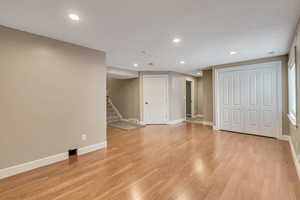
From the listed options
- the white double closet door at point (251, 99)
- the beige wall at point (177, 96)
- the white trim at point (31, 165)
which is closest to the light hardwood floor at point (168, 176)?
the white trim at point (31, 165)

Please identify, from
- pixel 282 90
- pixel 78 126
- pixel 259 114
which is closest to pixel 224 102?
pixel 259 114

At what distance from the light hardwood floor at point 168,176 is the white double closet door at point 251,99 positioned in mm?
1002

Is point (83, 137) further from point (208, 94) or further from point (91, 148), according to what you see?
point (208, 94)

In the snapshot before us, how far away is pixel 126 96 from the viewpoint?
7.12 m

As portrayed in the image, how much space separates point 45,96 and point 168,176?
264 centimetres

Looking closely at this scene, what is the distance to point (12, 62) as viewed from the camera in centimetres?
233

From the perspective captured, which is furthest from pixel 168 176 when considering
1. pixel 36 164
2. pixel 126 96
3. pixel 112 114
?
pixel 112 114

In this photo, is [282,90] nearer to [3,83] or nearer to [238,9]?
[238,9]

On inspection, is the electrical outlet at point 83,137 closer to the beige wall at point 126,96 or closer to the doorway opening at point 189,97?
the beige wall at point 126,96

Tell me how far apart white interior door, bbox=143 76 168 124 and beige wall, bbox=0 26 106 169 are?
306 centimetres

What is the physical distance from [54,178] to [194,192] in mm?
2107

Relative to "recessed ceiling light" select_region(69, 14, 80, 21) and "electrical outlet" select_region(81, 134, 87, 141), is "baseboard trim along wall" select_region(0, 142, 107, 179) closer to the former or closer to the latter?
"electrical outlet" select_region(81, 134, 87, 141)

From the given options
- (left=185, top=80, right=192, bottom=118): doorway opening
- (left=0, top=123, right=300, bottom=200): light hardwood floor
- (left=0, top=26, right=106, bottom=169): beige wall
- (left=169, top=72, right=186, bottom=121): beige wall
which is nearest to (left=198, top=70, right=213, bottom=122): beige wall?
(left=169, top=72, right=186, bottom=121): beige wall

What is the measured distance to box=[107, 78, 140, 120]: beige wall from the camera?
261 inches
